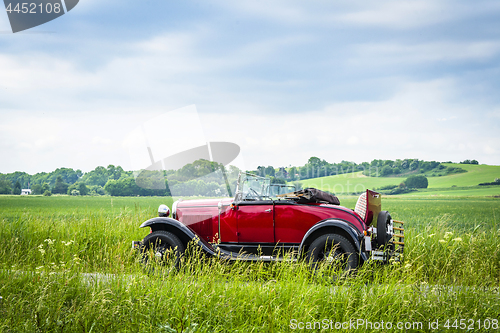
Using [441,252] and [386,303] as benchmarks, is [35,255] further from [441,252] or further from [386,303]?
[441,252]

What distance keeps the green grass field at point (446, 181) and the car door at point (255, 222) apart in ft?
126

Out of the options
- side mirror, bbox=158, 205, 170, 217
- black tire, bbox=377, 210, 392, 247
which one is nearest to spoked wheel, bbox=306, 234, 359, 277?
black tire, bbox=377, 210, 392, 247

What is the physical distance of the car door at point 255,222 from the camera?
6414 mm

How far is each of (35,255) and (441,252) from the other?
28.1 feet

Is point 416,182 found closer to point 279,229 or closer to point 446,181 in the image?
point 446,181

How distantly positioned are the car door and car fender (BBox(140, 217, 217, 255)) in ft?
2.05

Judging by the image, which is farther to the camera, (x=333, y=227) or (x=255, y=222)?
(x=255, y=222)

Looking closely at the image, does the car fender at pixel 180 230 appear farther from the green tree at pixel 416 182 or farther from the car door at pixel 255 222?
the green tree at pixel 416 182

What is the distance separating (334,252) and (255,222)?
1499 millimetres

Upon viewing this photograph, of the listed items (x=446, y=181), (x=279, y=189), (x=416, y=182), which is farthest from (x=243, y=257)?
(x=446, y=181)

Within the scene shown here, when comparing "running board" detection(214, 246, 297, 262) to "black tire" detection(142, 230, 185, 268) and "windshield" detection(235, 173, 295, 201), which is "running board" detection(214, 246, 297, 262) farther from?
"windshield" detection(235, 173, 295, 201)

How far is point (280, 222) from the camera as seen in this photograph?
6.34 metres

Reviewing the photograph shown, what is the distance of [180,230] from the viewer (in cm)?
671

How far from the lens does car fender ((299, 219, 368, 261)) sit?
5699mm
